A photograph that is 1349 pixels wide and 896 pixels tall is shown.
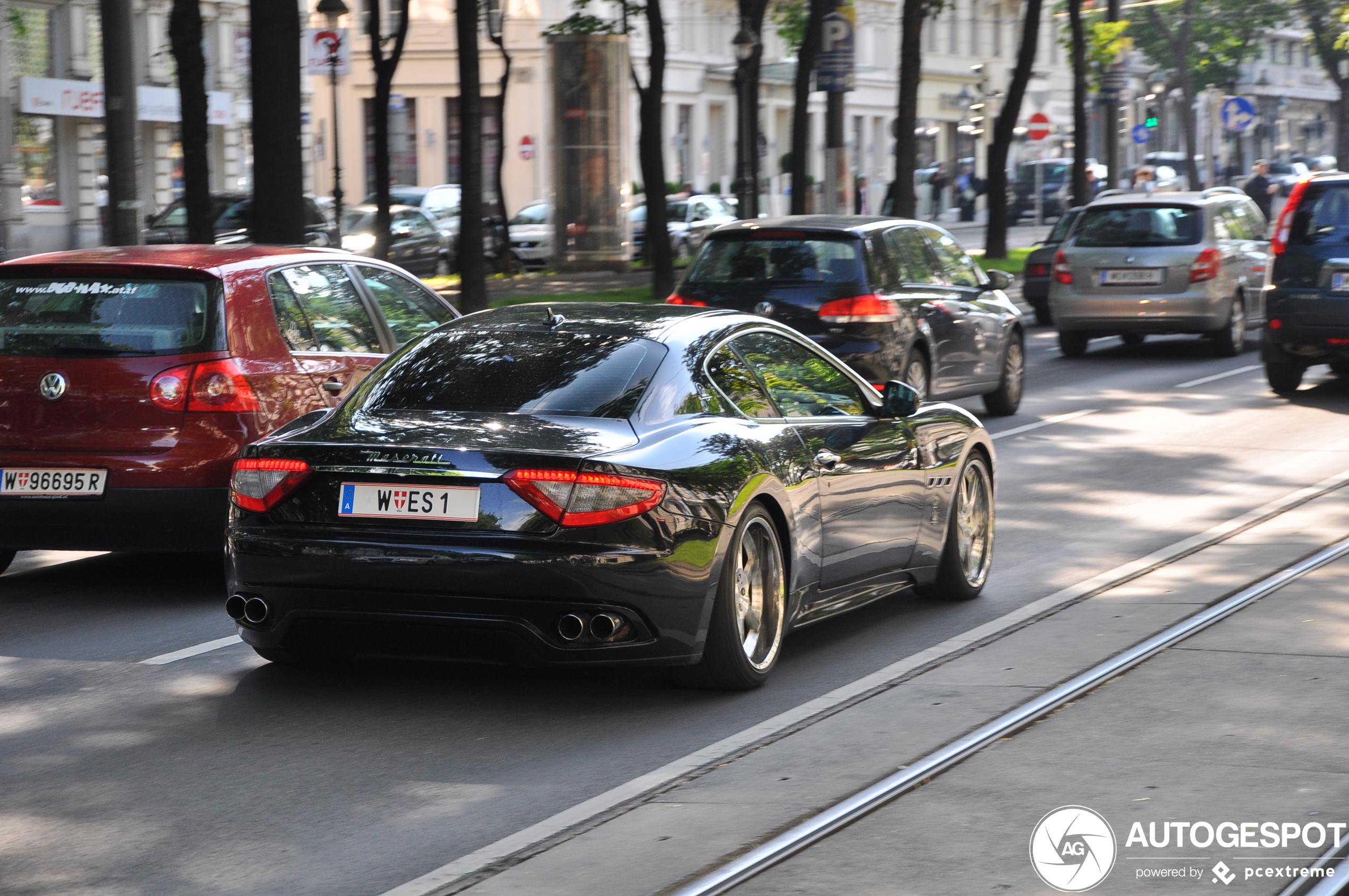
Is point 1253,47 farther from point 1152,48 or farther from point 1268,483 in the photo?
point 1268,483

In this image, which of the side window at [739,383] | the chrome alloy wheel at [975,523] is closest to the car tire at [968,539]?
the chrome alloy wheel at [975,523]

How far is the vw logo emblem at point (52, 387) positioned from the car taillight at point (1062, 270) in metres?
14.1

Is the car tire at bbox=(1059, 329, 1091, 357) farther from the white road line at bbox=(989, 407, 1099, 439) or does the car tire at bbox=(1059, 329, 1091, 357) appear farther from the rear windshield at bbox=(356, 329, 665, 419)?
the rear windshield at bbox=(356, 329, 665, 419)

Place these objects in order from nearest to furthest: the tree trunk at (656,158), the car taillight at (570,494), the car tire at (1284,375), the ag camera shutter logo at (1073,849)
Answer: the ag camera shutter logo at (1073,849) < the car taillight at (570,494) < the car tire at (1284,375) < the tree trunk at (656,158)

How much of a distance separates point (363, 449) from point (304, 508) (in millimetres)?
271

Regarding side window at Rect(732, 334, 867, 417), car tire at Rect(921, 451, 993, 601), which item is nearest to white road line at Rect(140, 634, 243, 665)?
side window at Rect(732, 334, 867, 417)

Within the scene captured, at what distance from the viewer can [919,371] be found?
580 inches

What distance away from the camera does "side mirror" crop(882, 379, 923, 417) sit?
778 centimetres

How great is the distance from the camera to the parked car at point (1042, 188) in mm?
61125

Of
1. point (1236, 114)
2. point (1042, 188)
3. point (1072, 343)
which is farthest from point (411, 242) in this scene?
point (1042, 188)

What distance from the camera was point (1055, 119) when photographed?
87812 mm

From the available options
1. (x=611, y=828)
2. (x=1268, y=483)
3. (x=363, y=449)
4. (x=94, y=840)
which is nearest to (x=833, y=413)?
(x=363, y=449)

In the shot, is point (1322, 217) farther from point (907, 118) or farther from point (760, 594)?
point (907, 118)

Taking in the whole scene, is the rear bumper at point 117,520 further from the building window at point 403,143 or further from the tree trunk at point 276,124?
the building window at point 403,143
